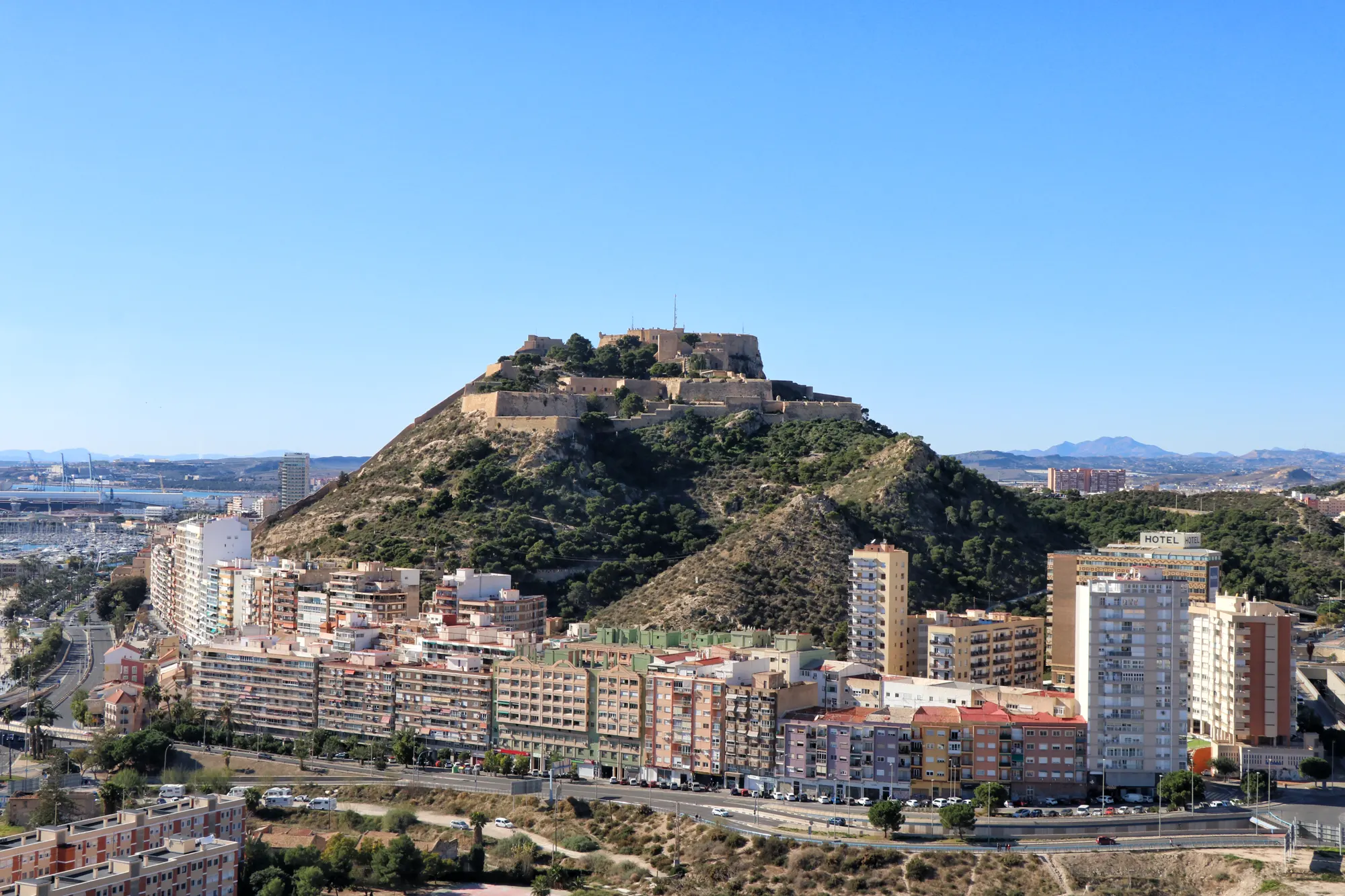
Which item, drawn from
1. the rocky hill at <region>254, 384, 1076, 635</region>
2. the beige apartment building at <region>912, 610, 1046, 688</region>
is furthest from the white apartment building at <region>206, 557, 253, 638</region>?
the beige apartment building at <region>912, 610, 1046, 688</region>

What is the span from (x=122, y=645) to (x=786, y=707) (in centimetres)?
3343

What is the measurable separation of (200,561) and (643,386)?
2537 centimetres

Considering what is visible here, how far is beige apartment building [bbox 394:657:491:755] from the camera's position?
52.6 m

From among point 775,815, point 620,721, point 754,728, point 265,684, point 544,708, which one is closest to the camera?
point 775,815

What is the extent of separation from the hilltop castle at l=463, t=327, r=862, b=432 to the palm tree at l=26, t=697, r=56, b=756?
93.5 ft

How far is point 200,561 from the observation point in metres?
80.3

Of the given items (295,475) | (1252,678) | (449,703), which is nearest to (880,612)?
(1252,678)

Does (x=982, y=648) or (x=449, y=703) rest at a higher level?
(x=982, y=648)

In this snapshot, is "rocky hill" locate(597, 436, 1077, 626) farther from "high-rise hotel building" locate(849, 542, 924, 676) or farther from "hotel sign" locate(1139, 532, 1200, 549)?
"hotel sign" locate(1139, 532, 1200, 549)

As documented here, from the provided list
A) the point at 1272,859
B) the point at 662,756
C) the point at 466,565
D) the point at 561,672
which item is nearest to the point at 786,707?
the point at 662,756

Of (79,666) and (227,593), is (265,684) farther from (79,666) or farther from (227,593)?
(79,666)

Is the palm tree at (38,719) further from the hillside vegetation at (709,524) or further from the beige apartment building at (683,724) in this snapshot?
the beige apartment building at (683,724)

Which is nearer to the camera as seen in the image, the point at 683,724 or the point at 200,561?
the point at 683,724

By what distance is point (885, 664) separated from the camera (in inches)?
2200
